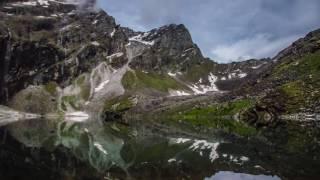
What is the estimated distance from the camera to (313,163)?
175ft

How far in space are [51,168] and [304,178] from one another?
27539mm

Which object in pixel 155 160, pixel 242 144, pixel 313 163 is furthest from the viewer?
pixel 242 144

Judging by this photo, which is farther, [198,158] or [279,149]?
[279,149]

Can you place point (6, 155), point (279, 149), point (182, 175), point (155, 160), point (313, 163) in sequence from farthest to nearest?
point (279, 149), point (6, 155), point (155, 160), point (313, 163), point (182, 175)

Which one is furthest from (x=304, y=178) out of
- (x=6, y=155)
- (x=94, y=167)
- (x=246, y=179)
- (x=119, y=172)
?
(x=6, y=155)

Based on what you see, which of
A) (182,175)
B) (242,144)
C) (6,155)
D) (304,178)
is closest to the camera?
(304,178)

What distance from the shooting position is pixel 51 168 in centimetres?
5397

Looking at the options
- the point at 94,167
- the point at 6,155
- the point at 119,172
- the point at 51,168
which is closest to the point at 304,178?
the point at 119,172

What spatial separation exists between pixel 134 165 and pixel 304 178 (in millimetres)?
20884

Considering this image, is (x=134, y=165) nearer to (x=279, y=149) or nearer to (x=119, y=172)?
(x=119, y=172)

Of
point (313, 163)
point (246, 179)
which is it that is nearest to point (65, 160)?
point (246, 179)

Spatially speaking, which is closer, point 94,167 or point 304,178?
point 304,178

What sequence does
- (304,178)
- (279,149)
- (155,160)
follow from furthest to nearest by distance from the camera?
(279,149)
(155,160)
(304,178)

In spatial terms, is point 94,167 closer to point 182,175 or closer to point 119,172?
point 119,172
